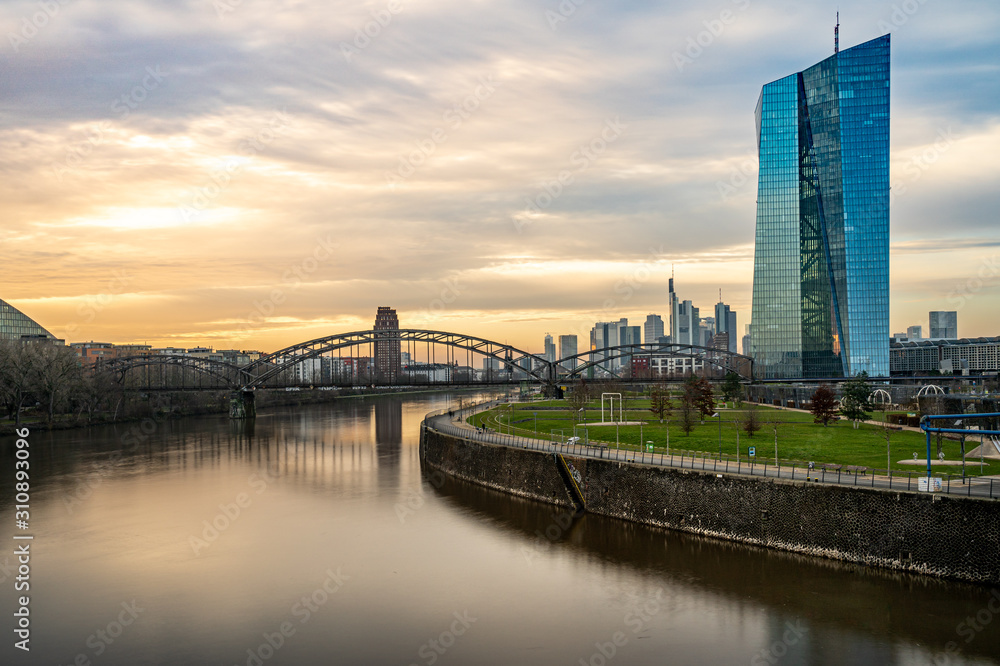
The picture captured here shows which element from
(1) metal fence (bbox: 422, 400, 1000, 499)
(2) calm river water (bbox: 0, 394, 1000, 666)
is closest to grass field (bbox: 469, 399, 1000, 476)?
(1) metal fence (bbox: 422, 400, 1000, 499)

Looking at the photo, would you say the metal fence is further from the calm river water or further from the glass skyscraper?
the glass skyscraper

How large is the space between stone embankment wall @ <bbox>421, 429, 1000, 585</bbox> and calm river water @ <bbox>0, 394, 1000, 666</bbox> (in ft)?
2.42

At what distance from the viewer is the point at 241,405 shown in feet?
320

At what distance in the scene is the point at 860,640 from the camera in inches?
798

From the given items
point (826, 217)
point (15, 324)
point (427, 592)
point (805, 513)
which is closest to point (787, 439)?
point (805, 513)

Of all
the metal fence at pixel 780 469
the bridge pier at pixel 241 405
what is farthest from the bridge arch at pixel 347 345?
the metal fence at pixel 780 469

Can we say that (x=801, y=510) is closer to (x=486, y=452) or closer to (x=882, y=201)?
(x=486, y=452)

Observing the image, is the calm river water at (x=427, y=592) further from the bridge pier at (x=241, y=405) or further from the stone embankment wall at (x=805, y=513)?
the bridge pier at (x=241, y=405)

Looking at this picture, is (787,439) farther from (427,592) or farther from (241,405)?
(241,405)

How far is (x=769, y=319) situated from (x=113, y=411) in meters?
88.0

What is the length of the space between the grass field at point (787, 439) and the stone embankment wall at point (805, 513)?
527 centimetres

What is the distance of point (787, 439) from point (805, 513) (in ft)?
57.9

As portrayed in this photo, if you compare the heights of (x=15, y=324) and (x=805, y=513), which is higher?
(x=15, y=324)

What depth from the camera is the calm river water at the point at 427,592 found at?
796 inches
